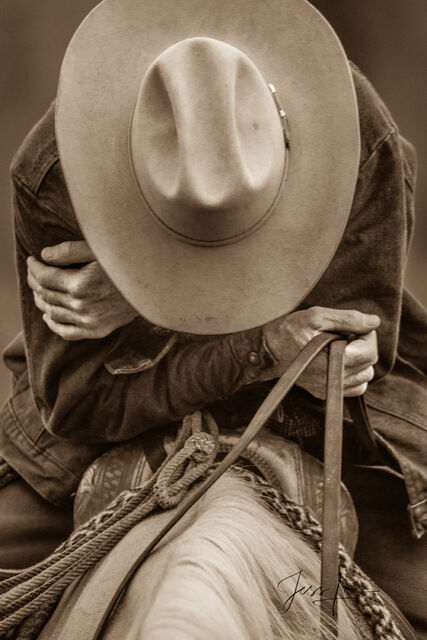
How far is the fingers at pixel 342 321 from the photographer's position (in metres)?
0.96

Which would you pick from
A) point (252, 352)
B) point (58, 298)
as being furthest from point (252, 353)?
point (58, 298)

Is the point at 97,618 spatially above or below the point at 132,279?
below

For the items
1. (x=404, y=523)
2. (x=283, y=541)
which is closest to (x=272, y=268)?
(x=283, y=541)

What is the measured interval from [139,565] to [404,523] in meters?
0.44

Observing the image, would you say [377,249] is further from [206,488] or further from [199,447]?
[206,488]

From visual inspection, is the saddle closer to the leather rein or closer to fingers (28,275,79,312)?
the leather rein

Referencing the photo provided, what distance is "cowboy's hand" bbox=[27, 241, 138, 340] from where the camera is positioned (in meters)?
1.02

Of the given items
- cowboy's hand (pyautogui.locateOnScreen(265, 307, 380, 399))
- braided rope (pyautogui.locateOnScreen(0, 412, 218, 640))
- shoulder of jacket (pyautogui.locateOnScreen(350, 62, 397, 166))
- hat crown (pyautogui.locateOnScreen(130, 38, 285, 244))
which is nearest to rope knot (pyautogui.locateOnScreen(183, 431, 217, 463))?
braided rope (pyautogui.locateOnScreen(0, 412, 218, 640))

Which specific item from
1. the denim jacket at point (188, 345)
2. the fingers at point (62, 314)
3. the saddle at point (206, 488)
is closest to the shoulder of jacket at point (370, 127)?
the denim jacket at point (188, 345)

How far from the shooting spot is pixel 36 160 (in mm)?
1014

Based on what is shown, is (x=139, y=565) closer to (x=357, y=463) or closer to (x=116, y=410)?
(x=116, y=410)

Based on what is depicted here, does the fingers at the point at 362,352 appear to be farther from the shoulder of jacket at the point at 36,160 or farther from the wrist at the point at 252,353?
the shoulder of jacket at the point at 36,160

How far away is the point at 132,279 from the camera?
89 centimetres

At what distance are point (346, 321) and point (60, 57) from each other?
5.65 ft
